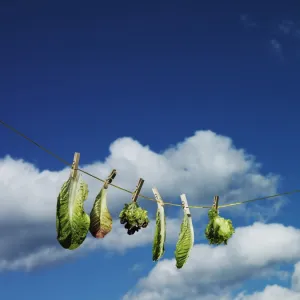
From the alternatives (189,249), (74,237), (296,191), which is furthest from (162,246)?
(296,191)

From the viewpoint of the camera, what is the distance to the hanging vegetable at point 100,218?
24.2ft

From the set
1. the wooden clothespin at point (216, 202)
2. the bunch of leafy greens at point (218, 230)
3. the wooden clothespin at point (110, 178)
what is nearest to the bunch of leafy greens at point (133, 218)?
the wooden clothespin at point (110, 178)

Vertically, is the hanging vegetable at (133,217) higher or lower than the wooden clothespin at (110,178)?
lower

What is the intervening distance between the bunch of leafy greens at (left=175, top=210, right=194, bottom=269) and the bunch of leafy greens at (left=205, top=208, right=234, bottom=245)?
1.39 ft

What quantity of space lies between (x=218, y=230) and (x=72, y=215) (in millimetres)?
2992

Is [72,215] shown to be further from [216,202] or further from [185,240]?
[216,202]

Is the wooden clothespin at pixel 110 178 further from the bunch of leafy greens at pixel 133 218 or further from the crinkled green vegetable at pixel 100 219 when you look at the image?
the bunch of leafy greens at pixel 133 218

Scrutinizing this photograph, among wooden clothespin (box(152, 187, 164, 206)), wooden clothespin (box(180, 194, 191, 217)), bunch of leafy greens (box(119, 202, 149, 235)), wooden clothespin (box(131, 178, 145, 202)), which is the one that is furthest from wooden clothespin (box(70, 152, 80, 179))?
wooden clothespin (box(180, 194, 191, 217))

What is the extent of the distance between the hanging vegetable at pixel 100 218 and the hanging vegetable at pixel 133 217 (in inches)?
15.3

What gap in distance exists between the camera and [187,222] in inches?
343

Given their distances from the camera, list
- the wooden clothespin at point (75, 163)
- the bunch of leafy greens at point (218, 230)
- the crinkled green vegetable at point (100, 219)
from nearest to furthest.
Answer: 1. the wooden clothespin at point (75, 163)
2. the crinkled green vegetable at point (100, 219)
3. the bunch of leafy greens at point (218, 230)

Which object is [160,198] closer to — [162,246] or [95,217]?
[162,246]

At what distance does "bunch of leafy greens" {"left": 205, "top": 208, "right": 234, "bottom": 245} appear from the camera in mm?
8719

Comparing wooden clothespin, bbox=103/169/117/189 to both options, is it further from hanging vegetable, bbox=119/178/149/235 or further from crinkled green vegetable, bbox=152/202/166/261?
crinkled green vegetable, bbox=152/202/166/261
